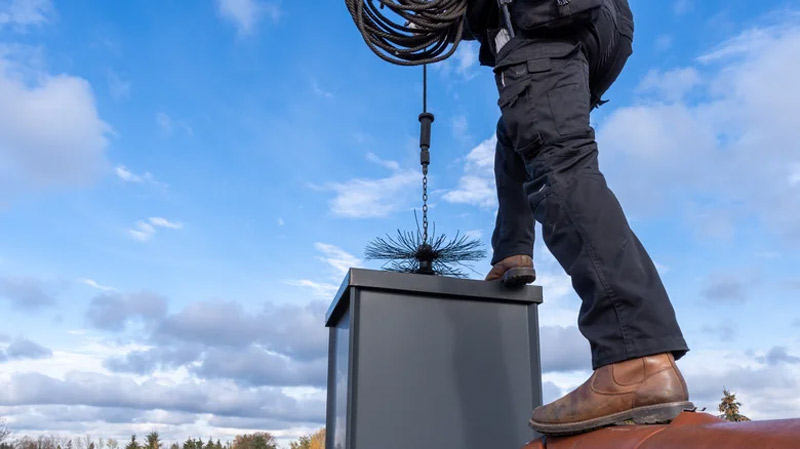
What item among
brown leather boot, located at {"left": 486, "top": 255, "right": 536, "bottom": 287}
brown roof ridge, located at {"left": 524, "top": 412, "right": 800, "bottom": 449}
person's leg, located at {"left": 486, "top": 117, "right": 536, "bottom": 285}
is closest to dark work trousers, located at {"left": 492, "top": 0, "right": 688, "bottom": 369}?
brown roof ridge, located at {"left": 524, "top": 412, "right": 800, "bottom": 449}

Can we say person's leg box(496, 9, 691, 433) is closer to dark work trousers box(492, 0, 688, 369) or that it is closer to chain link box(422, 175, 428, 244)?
dark work trousers box(492, 0, 688, 369)

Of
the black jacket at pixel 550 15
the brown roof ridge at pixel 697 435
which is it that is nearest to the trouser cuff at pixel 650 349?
the brown roof ridge at pixel 697 435

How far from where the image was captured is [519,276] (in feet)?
6.62

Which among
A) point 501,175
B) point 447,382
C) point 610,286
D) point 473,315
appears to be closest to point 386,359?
point 447,382

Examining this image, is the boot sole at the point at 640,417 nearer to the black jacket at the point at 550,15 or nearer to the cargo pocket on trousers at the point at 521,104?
the cargo pocket on trousers at the point at 521,104

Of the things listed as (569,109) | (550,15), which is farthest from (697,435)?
(550,15)

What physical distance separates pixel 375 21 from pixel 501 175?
2.34 ft

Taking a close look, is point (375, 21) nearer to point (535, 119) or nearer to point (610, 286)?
point (535, 119)

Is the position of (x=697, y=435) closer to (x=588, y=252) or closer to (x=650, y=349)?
(x=650, y=349)

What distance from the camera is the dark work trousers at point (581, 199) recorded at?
119 cm

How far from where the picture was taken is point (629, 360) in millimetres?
1173

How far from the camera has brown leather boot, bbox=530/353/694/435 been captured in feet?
3.68

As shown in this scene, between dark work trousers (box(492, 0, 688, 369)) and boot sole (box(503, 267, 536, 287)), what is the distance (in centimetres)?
63

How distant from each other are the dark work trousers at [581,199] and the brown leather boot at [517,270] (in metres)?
0.63
